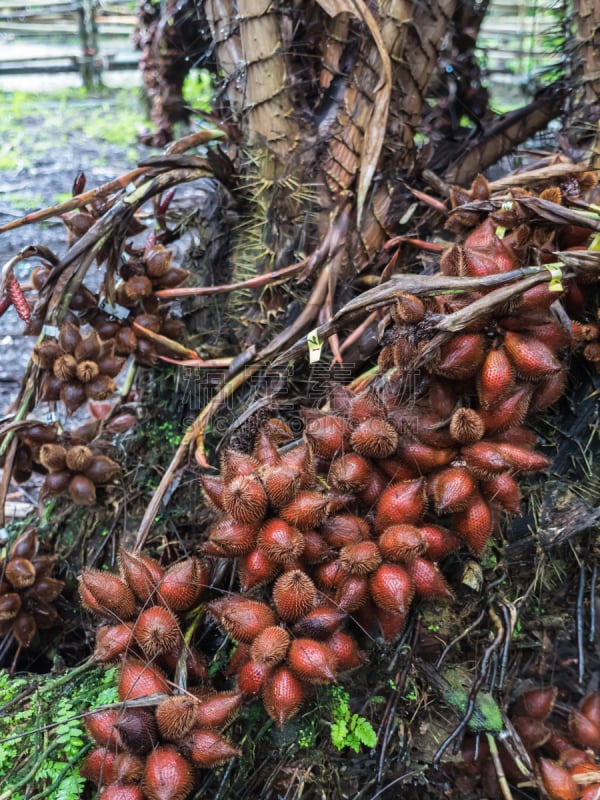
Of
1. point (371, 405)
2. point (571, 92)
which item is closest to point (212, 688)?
point (371, 405)

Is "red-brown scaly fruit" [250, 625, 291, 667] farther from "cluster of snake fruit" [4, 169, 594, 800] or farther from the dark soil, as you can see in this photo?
the dark soil

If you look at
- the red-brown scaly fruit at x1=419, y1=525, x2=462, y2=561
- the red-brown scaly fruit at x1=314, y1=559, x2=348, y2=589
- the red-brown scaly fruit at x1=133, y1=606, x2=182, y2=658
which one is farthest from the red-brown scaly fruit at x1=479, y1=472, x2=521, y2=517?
the red-brown scaly fruit at x1=133, y1=606, x2=182, y2=658

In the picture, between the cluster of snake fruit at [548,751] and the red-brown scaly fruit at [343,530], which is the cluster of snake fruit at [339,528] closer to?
the red-brown scaly fruit at [343,530]

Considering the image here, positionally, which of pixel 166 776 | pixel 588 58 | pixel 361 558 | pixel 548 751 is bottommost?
pixel 548 751

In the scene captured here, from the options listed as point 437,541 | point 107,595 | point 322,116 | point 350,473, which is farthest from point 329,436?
point 322,116

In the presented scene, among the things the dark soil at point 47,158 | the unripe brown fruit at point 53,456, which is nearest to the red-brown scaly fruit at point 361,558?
the unripe brown fruit at point 53,456

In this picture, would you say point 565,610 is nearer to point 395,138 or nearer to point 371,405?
point 371,405

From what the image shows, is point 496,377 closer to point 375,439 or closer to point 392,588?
point 375,439
